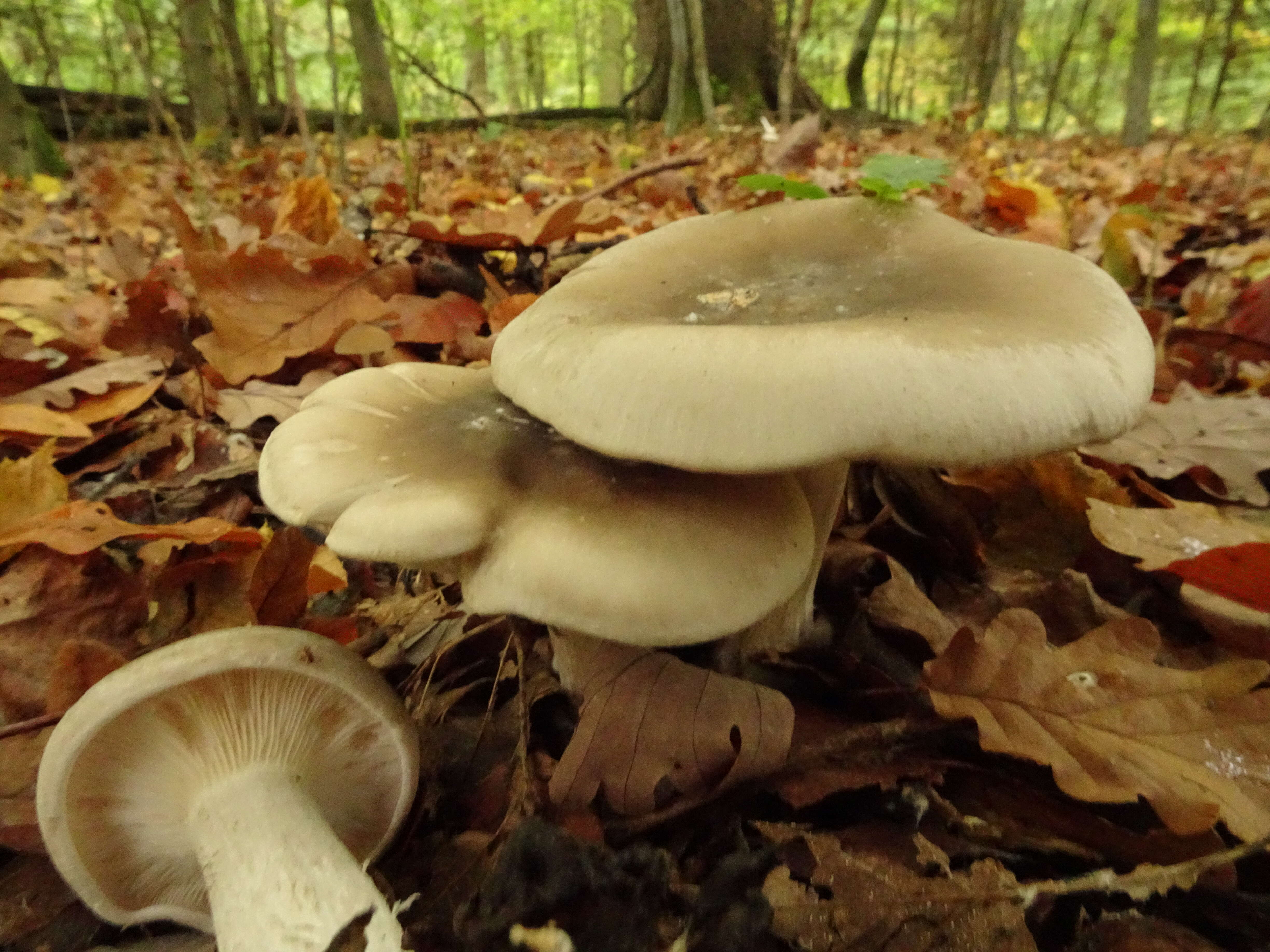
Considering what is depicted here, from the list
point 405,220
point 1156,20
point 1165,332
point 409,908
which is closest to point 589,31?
point 1156,20

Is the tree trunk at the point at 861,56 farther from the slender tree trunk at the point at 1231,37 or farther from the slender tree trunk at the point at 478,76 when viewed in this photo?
the slender tree trunk at the point at 1231,37

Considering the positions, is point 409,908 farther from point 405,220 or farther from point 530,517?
point 405,220

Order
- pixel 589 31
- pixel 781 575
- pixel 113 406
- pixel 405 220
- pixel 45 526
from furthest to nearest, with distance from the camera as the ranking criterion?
pixel 589 31
pixel 405 220
pixel 113 406
pixel 45 526
pixel 781 575

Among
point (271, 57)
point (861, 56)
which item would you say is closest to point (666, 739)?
point (271, 57)

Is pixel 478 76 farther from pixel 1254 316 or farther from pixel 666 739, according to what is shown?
pixel 666 739

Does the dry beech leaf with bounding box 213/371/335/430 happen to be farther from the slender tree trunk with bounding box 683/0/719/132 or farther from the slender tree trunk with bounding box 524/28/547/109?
the slender tree trunk with bounding box 524/28/547/109

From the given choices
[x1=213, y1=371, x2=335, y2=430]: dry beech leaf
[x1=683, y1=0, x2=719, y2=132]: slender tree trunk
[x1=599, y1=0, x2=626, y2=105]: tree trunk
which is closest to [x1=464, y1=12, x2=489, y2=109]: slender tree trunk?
[x1=599, y1=0, x2=626, y2=105]: tree trunk
